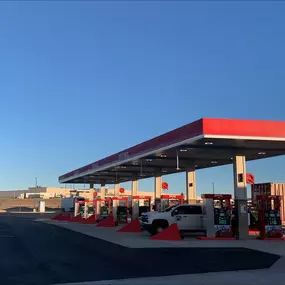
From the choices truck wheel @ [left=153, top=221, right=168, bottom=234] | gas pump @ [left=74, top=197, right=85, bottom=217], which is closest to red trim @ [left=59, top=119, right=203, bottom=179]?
truck wheel @ [left=153, top=221, right=168, bottom=234]

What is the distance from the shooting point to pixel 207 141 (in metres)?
21.2

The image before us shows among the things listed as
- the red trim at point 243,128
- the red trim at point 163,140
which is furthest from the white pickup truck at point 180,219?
the red trim at point 243,128

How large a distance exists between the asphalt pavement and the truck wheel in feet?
20.3

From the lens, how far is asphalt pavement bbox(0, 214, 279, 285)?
11.4m

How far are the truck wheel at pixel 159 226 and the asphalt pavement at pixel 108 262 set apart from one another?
620cm

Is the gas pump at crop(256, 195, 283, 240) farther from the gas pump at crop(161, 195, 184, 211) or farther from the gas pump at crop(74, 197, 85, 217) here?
the gas pump at crop(74, 197, 85, 217)

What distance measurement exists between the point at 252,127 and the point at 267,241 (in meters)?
5.91

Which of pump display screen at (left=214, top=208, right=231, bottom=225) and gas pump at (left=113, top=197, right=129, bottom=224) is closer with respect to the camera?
pump display screen at (left=214, top=208, right=231, bottom=225)

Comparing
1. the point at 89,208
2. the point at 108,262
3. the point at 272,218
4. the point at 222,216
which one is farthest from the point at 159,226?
the point at 89,208

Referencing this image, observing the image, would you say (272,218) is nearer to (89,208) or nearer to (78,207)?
(89,208)

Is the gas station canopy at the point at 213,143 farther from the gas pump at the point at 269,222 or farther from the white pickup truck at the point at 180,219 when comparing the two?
the gas pump at the point at 269,222

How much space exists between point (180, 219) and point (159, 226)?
1295 mm

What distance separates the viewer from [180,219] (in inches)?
965

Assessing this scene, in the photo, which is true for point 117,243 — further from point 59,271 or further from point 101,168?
point 101,168
